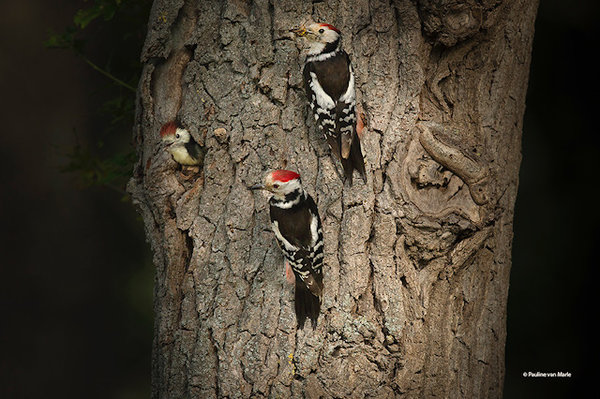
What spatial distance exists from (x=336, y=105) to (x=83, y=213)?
2.58m

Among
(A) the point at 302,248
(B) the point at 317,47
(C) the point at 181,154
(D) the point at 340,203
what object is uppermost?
(B) the point at 317,47

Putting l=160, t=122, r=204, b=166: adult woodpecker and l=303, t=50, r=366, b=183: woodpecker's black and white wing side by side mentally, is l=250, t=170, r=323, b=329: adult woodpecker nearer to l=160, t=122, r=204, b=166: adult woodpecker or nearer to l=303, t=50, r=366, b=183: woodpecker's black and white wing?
l=303, t=50, r=366, b=183: woodpecker's black and white wing

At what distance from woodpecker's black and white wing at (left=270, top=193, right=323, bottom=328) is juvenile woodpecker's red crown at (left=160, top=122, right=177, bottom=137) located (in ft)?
1.59

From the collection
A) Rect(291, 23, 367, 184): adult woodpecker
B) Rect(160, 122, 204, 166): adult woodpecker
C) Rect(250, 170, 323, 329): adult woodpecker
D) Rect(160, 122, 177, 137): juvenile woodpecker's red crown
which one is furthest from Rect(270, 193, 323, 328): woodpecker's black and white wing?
Rect(160, 122, 177, 137): juvenile woodpecker's red crown

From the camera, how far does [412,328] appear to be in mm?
1977

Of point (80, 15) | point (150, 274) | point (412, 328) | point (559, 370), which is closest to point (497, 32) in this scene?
point (412, 328)

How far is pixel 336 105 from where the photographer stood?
1.96 meters

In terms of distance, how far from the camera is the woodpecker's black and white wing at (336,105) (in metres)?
1.96

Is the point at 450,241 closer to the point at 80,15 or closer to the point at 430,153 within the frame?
the point at 430,153

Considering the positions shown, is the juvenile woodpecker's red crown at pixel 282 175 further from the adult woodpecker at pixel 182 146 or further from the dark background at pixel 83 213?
the dark background at pixel 83 213

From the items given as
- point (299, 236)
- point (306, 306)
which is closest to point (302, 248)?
point (299, 236)

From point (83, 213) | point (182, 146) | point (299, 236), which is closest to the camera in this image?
point (299, 236)

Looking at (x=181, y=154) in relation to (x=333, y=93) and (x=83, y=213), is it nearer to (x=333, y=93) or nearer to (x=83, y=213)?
(x=333, y=93)

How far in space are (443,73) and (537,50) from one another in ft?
6.57
